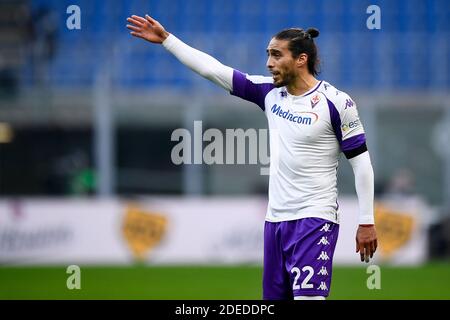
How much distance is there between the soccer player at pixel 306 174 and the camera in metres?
5.77

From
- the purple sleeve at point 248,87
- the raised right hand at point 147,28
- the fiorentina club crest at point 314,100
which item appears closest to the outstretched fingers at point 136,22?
the raised right hand at point 147,28

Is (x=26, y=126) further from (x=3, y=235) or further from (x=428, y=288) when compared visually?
(x=428, y=288)

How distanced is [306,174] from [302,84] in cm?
57

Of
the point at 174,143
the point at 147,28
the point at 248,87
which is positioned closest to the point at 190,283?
the point at 174,143

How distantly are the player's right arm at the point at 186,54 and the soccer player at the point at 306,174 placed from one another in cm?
36

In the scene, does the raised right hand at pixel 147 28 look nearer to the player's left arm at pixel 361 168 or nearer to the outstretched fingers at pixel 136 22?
the outstretched fingers at pixel 136 22

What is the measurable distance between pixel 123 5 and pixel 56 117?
3.70 metres

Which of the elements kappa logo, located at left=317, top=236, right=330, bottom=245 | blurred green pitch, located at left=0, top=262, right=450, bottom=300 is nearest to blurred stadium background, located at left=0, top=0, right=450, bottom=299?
blurred green pitch, located at left=0, top=262, right=450, bottom=300

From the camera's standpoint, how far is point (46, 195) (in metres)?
16.0

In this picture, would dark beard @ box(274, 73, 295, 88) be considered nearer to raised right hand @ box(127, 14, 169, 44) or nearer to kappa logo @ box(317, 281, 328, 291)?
raised right hand @ box(127, 14, 169, 44)

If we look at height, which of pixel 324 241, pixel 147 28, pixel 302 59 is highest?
pixel 147 28

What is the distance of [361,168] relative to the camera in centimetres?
584

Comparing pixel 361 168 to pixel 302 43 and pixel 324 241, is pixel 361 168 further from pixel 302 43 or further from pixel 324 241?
pixel 302 43
